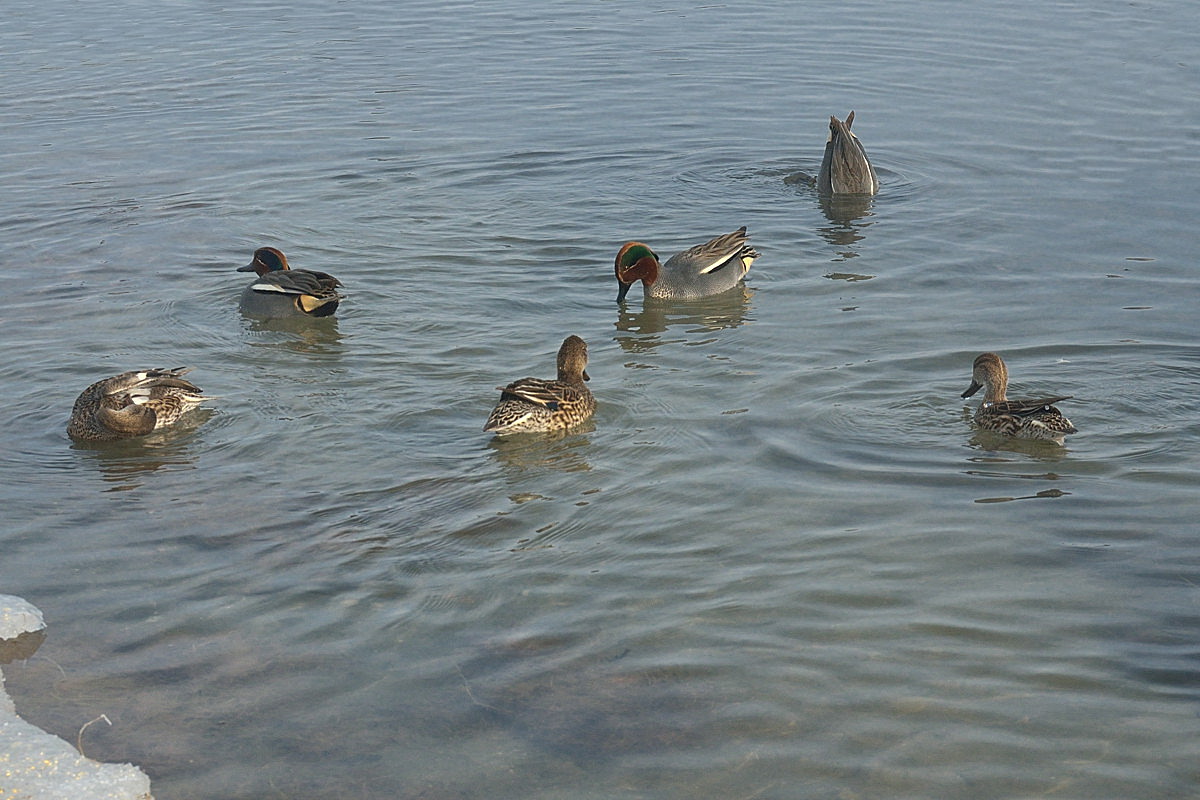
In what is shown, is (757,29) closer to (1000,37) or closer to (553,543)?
(1000,37)

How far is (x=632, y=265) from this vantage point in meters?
12.0

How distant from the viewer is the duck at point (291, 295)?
36.6 ft

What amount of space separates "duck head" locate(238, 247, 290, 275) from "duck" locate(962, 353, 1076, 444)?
6.08 metres

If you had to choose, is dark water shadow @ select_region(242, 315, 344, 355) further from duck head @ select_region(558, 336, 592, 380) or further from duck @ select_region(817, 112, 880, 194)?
duck @ select_region(817, 112, 880, 194)

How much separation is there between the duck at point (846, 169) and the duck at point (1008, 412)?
579 cm

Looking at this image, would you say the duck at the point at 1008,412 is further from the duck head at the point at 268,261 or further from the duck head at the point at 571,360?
the duck head at the point at 268,261

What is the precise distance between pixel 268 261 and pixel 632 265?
125 inches

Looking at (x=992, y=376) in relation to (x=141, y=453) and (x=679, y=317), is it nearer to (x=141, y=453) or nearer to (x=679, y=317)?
(x=679, y=317)

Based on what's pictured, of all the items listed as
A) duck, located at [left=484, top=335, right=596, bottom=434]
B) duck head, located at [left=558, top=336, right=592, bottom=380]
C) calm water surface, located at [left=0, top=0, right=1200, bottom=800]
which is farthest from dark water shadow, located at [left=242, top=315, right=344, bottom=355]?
duck, located at [left=484, top=335, right=596, bottom=434]

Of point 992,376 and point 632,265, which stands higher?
point 632,265

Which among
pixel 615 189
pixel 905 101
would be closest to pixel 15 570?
pixel 615 189

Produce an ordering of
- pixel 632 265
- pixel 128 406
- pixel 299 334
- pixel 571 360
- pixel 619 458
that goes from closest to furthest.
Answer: pixel 619 458
pixel 128 406
pixel 571 360
pixel 299 334
pixel 632 265

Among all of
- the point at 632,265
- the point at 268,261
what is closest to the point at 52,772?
the point at 268,261

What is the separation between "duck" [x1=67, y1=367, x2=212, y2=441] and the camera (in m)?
8.88
